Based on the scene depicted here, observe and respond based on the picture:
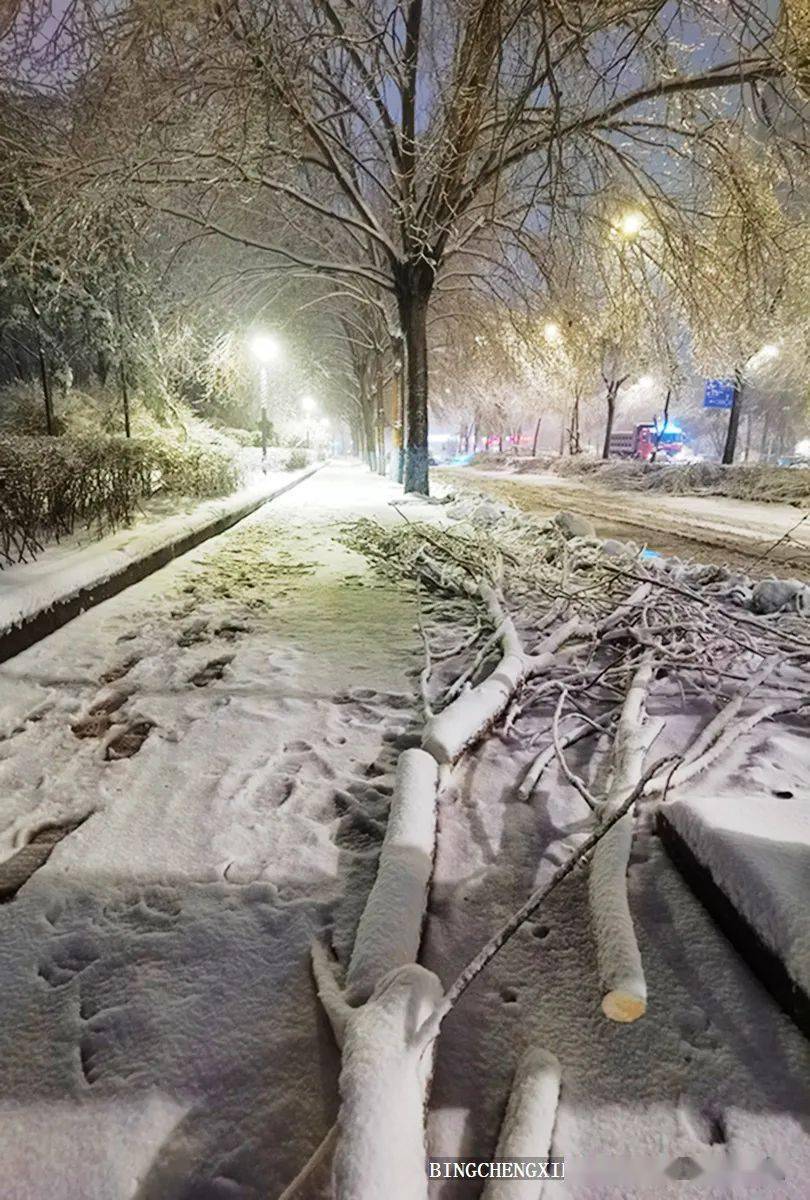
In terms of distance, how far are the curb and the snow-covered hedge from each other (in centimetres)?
82

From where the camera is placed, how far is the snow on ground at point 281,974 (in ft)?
3.78

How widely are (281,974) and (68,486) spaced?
635 centimetres

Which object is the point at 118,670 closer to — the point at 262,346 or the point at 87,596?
the point at 87,596

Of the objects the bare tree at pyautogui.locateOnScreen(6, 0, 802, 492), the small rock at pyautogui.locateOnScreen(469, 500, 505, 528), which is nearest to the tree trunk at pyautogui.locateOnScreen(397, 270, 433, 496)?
the bare tree at pyautogui.locateOnScreen(6, 0, 802, 492)

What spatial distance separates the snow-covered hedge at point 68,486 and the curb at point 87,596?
0.82m

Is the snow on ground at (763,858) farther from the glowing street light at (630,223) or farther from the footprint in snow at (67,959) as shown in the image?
the glowing street light at (630,223)

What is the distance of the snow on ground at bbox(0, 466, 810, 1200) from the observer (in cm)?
115

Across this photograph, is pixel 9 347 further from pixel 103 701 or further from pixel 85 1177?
pixel 85 1177

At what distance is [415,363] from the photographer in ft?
43.7

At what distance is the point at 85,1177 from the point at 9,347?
1931cm

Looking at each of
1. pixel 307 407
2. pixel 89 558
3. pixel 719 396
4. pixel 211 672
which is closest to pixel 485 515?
pixel 89 558

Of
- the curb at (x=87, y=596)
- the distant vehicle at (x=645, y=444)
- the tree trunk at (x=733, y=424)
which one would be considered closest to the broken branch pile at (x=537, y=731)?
the curb at (x=87, y=596)

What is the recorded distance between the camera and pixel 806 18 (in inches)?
225

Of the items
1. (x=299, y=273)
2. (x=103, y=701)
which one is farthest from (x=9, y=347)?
(x=103, y=701)
